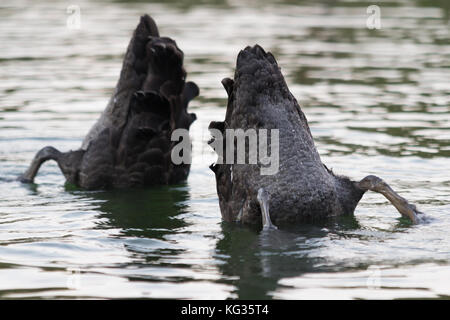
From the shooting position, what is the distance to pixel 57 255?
7660mm

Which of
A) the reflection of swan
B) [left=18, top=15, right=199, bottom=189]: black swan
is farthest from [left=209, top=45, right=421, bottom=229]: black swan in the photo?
[left=18, top=15, right=199, bottom=189]: black swan

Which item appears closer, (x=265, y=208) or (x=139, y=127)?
(x=265, y=208)

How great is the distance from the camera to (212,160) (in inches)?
469

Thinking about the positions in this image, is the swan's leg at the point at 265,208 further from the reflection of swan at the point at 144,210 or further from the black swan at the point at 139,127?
the black swan at the point at 139,127

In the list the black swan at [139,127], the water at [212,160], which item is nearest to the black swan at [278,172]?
the water at [212,160]

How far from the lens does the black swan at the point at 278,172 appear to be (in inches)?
321

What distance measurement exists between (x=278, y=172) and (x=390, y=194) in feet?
3.46

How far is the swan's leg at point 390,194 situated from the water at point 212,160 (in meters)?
0.14

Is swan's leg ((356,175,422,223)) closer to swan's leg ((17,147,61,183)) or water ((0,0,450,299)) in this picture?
water ((0,0,450,299))

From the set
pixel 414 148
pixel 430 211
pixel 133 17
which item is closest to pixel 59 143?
pixel 414 148

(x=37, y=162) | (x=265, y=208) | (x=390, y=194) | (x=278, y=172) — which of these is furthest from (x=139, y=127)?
(x=390, y=194)

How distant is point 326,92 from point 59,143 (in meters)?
5.03

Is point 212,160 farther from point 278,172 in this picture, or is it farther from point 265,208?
point 265,208

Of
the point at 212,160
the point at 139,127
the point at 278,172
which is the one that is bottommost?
the point at 212,160
